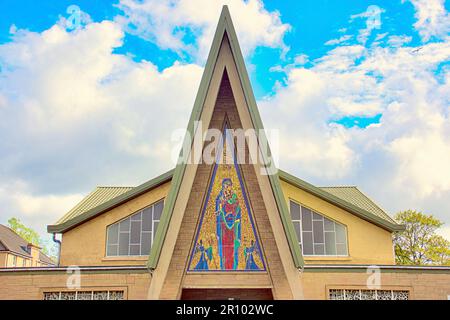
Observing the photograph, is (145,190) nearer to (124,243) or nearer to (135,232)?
(135,232)

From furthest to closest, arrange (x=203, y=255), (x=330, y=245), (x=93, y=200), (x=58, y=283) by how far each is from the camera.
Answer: (x=93, y=200), (x=330, y=245), (x=58, y=283), (x=203, y=255)

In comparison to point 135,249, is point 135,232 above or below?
above

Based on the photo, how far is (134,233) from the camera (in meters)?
18.5

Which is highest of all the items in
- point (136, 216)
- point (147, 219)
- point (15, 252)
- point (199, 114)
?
point (199, 114)

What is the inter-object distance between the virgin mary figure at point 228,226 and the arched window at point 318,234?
480 centimetres

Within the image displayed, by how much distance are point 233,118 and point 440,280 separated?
8.64 m

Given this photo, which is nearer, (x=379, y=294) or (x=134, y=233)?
(x=379, y=294)

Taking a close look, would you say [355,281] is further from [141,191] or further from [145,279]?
[141,191]

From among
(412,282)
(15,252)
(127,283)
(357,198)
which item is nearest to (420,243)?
(357,198)

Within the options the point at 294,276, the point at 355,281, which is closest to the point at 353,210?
the point at 355,281

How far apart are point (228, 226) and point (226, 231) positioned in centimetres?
17

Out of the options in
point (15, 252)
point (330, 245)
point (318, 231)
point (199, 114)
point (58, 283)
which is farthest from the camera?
point (15, 252)

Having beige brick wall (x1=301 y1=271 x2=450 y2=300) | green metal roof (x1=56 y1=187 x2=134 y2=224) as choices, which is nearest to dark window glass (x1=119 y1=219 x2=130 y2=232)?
green metal roof (x1=56 y1=187 x2=134 y2=224)

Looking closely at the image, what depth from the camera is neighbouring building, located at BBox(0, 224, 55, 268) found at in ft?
152
